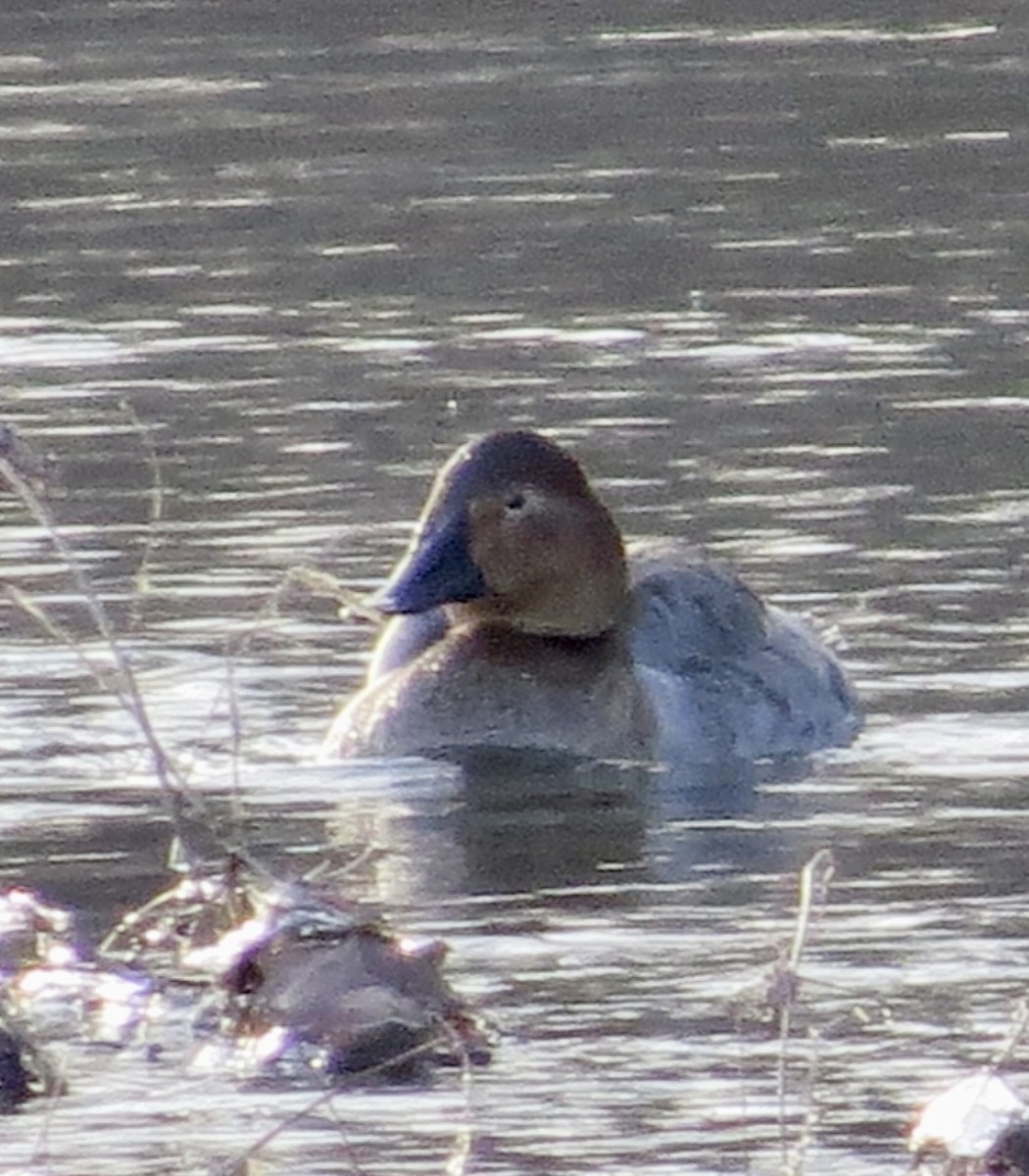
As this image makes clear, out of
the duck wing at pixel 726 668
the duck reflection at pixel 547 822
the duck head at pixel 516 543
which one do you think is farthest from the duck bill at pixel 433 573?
the duck wing at pixel 726 668

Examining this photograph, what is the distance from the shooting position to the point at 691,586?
12.6 m

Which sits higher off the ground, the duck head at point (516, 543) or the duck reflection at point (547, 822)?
the duck head at point (516, 543)

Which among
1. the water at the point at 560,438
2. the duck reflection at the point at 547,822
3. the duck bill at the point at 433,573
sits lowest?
the duck reflection at the point at 547,822

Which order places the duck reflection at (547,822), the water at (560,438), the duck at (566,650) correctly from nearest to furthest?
1. the water at (560,438)
2. the duck reflection at (547,822)
3. the duck at (566,650)

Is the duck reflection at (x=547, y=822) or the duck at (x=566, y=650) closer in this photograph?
the duck reflection at (x=547, y=822)

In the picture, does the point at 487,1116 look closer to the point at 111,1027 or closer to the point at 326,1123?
the point at 326,1123

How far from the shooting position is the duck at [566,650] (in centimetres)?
1231

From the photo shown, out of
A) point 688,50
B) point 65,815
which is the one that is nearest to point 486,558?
point 65,815

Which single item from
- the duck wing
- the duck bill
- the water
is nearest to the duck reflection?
the water

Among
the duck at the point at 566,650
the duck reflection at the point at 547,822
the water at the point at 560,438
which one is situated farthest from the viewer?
the duck at the point at 566,650

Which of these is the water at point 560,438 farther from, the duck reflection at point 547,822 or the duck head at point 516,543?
the duck head at point 516,543

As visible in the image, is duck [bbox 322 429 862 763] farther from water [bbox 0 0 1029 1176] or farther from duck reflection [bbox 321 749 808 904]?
water [bbox 0 0 1029 1176]

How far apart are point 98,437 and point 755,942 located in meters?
6.59

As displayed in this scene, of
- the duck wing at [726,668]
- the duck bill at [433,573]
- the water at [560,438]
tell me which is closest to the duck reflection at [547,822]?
the water at [560,438]
